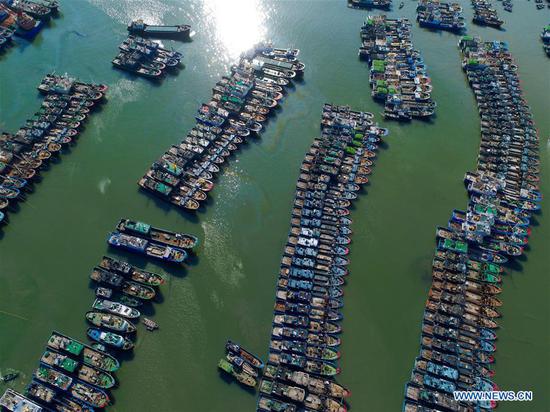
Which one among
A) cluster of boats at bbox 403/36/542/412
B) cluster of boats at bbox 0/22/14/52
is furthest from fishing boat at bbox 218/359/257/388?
cluster of boats at bbox 0/22/14/52

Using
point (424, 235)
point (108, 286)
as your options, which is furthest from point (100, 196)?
point (424, 235)

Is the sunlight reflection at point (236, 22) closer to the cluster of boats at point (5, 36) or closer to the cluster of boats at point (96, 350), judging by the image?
the cluster of boats at point (5, 36)

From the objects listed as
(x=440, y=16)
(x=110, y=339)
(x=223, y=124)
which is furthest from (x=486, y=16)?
(x=110, y=339)

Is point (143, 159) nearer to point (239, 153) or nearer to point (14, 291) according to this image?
point (239, 153)

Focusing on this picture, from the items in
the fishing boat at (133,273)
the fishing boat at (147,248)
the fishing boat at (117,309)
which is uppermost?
the fishing boat at (147,248)

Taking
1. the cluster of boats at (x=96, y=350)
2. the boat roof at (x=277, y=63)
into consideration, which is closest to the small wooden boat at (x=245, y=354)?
the cluster of boats at (x=96, y=350)

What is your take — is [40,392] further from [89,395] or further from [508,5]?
[508,5]
